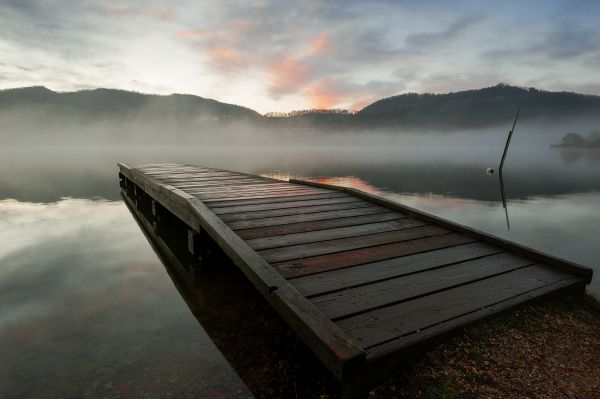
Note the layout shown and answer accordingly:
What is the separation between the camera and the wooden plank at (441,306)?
2893 mm

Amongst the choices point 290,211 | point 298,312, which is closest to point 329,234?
point 290,211

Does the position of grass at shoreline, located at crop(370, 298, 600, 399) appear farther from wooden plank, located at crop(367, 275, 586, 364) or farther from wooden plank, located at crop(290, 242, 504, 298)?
wooden plank, located at crop(290, 242, 504, 298)

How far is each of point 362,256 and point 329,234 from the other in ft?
3.00

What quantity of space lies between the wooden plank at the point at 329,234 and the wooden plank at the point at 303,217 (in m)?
0.61

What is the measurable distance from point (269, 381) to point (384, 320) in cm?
160

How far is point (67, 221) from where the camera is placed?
14.1 meters

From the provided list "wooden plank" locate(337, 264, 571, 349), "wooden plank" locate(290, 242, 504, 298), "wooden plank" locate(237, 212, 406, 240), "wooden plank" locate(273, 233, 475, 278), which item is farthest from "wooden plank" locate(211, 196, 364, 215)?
"wooden plank" locate(337, 264, 571, 349)

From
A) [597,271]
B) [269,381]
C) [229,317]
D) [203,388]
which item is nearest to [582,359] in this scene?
[269,381]

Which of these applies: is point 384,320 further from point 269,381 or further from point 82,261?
point 82,261

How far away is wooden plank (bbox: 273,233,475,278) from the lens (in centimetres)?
394

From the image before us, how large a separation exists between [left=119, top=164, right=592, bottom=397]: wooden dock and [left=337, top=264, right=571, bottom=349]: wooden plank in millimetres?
11

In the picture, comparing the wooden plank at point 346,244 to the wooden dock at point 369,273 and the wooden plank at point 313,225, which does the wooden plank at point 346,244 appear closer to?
the wooden dock at point 369,273

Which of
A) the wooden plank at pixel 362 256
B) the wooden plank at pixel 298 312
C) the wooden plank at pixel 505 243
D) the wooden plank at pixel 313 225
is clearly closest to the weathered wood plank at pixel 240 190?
the wooden plank at pixel 505 243

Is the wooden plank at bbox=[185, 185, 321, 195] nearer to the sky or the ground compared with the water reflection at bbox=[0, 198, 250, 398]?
nearer to the sky
